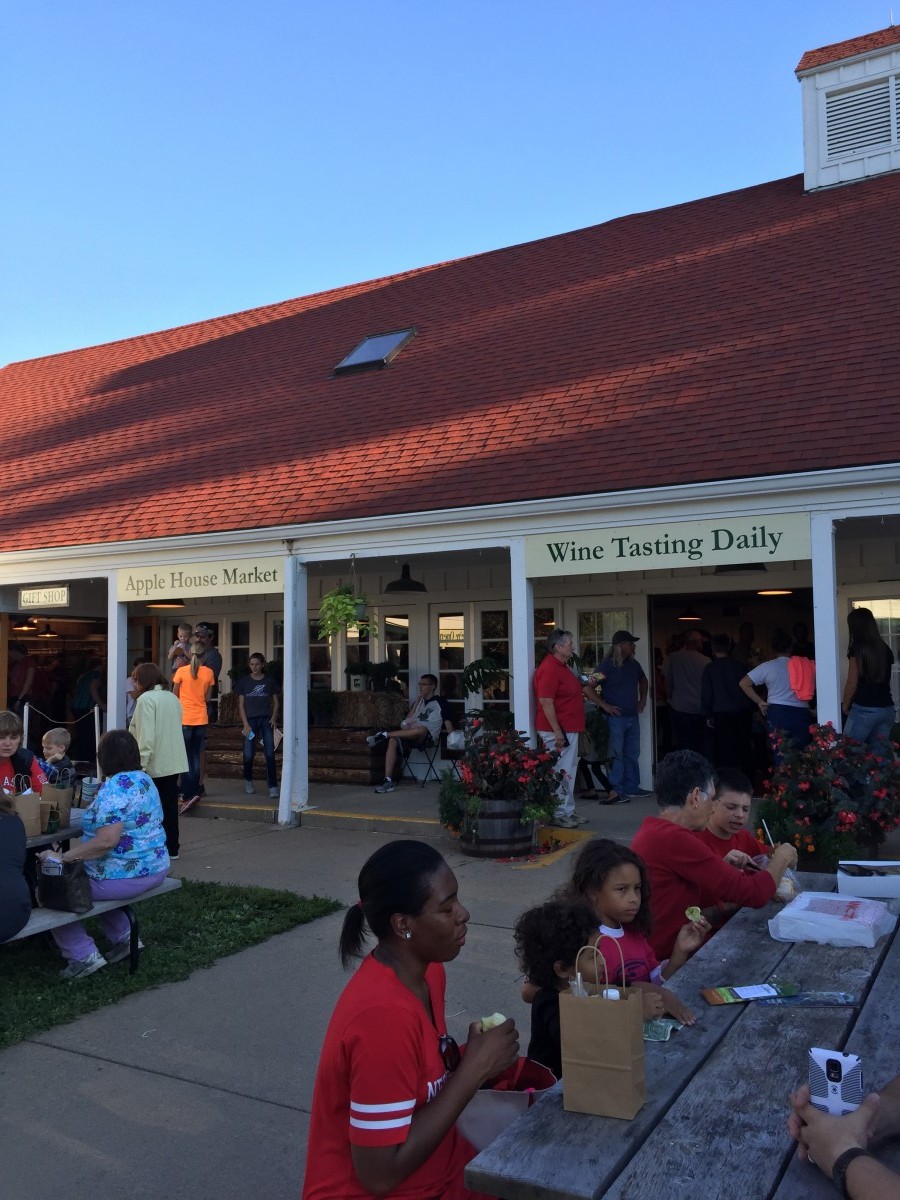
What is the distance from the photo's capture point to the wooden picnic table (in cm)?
194

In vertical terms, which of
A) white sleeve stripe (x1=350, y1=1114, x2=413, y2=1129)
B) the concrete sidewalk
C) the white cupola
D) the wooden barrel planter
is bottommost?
the concrete sidewalk

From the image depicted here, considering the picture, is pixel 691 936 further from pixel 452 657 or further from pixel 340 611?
pixel 452 657

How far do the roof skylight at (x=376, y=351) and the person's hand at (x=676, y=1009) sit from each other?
35.8ft

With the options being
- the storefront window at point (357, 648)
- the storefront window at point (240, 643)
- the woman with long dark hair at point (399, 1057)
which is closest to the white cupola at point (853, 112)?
the storefront window at point (357, 648)

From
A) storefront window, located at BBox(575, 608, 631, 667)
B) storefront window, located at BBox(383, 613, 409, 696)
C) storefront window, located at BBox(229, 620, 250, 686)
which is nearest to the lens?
storefront window, located at BBox(575, 608, 631, 667)

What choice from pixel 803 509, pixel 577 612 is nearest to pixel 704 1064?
pixel 803 509

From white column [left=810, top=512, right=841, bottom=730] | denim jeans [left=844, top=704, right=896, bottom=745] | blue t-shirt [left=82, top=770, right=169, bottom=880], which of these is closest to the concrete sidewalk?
blue t-shirt [left=82, top=770, right=169, bottom=880]

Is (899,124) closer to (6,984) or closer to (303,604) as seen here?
(303,604)

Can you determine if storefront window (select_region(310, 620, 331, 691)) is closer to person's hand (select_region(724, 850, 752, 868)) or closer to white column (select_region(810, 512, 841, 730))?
white column (select_region(810, 512, 841, 730))

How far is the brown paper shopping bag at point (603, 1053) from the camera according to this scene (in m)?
2.09

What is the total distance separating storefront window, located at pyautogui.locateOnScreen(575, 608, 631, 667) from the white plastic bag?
8.04 meters

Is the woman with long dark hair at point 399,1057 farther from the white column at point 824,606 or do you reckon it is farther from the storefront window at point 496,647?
the storefront window at point 496,647

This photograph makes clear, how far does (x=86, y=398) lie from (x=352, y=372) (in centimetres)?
568

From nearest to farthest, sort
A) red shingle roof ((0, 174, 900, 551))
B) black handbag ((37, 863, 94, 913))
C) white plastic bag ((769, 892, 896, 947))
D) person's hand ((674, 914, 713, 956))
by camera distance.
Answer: white plastic bag ((769, 892, 896, 947)), person's hand ((674, 914, 713, 956)), black handbag ((37, 863, 94, 913)), red shingle roof ((0, 174, 900, 551))
